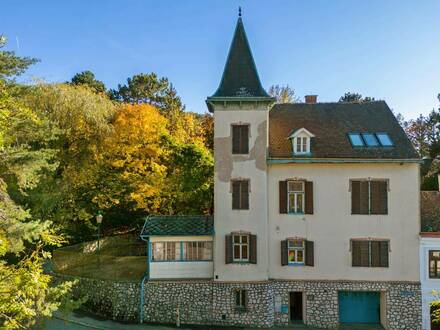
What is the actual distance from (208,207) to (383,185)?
42.2 ft

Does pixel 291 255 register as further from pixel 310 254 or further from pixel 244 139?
pixel 244 139

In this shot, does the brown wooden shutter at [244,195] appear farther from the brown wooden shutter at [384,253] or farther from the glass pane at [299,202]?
the brown wooden shutter at [384,253]

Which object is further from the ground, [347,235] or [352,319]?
[347,235]

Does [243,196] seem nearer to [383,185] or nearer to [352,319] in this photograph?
[383,185]

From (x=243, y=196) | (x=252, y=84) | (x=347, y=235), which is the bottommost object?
(x=347, y=235)

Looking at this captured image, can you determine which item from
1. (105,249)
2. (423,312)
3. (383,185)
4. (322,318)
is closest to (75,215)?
(105,249)

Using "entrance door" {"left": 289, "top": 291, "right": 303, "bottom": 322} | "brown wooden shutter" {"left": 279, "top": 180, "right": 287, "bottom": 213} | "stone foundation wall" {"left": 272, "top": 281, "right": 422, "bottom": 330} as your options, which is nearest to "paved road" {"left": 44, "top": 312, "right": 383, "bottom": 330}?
"stone foundation wall" {"left": 272, "top": 281, "right": 422, "bottom": 330}

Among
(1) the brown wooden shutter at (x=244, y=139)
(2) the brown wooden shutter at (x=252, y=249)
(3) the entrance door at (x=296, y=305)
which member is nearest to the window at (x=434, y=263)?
(3) the entrance door at (x=296, y=305)

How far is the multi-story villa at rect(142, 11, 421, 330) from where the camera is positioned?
1817cm

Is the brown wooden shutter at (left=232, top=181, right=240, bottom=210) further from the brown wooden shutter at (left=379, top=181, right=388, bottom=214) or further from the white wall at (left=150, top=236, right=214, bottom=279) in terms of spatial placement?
the brown wooden shutter at (left=379, top=181, right=388, bottom=214)

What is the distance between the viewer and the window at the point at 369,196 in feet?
60.4

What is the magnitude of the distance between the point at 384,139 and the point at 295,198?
5630 mm

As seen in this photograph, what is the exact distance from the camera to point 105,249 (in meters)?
27.3

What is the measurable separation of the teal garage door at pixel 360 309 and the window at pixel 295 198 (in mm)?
Answer: 5306
